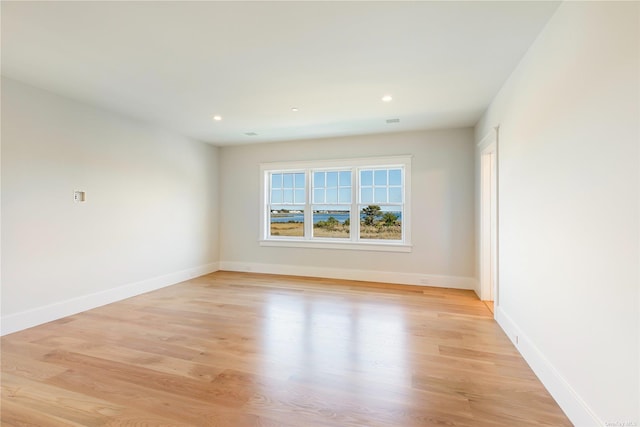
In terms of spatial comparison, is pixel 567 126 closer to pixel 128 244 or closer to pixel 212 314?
pixel 212 314

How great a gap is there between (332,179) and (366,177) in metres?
0.66

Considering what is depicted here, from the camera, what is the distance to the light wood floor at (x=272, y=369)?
1.80m

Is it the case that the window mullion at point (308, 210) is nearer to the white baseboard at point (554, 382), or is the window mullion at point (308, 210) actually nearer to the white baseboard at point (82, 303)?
the white baseboard at point (82, 303)


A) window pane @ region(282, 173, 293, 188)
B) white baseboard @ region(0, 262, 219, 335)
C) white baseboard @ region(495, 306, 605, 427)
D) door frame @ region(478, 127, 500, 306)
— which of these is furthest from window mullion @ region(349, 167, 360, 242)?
white baseboard @ region(0, 262, 219, 335)

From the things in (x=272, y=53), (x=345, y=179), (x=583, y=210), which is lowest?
(x=583, y=210)

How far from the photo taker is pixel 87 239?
3.76m

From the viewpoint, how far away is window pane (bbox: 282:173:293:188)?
19.6ft

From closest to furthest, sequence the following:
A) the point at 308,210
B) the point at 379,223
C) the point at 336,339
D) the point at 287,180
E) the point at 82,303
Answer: the point at 336,339, the point at 82,303, the point at 379,223, the point at 308,210, the point at 287,180

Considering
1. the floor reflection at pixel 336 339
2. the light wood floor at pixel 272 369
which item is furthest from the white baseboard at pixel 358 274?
the floor reflection at pixel 336 339

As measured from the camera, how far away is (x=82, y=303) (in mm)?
3680

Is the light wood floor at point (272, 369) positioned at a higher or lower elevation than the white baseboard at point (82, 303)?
lower

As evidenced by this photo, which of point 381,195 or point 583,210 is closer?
point 583,210

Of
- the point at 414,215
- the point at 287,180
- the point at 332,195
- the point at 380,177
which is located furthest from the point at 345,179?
the point at 414,215

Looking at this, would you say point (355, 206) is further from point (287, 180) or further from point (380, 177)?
point (287, 180)
